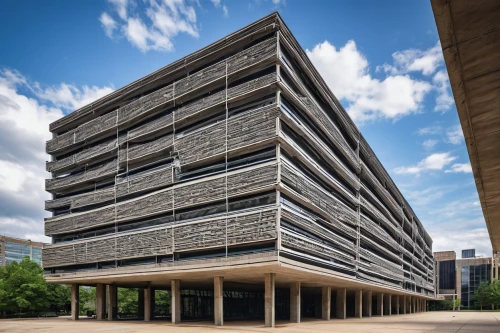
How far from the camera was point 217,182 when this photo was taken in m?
30.9

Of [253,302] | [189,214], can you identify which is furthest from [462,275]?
[189,214]

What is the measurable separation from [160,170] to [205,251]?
885cm

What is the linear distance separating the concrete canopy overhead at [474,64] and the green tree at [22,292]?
176 ft

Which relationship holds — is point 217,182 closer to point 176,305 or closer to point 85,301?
point 176,305

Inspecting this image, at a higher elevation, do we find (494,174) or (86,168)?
(86,168)

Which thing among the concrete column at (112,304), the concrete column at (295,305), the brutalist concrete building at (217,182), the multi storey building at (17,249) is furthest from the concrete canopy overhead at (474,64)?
the multi storey building at (17,249)

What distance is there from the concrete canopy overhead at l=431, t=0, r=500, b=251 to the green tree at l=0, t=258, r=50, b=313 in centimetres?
5365

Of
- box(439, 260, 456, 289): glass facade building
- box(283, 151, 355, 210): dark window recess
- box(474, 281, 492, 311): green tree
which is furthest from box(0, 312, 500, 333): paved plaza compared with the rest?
box(439, 260, 456, 289): glass facade building

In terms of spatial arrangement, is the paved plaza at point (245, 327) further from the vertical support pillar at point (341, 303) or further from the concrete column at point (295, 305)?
the vertical support pillar at point (341, 303)

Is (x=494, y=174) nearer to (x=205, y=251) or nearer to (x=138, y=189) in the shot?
(x=205, y=251)

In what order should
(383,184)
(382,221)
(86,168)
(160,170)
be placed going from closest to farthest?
(160,170), (86,168), (382,221), (383,184)

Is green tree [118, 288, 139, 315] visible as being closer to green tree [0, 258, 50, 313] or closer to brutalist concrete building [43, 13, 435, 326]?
green tree [0, 258, 50, 313]

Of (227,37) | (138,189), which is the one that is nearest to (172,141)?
(138,189)

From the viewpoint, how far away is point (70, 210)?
43.6 meters
